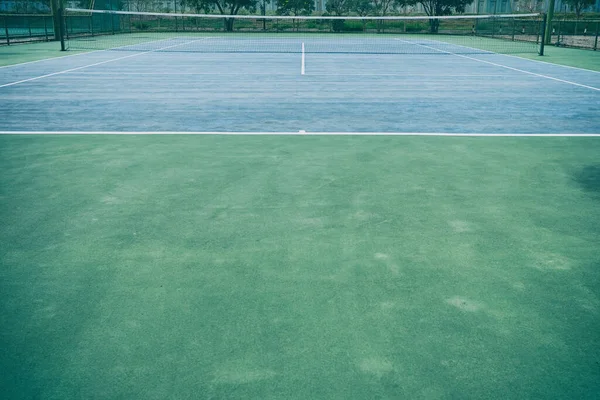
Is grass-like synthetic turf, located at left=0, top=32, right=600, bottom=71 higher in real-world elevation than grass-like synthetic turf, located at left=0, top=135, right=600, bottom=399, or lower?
higher

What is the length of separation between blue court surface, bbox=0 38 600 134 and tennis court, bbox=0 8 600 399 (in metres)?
0.17

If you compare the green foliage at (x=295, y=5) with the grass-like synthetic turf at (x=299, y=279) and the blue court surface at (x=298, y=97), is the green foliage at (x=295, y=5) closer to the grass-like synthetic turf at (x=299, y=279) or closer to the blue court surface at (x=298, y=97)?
the blue court surface at (x=298, y=97)

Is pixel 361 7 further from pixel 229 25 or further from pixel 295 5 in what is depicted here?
pixel 229 25

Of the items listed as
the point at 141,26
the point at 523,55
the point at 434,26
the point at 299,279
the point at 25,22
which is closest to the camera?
the point at 299,279

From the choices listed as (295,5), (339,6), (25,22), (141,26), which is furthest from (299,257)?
(339,6)

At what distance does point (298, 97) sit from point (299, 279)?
9.74 meters

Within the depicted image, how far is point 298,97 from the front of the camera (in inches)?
531

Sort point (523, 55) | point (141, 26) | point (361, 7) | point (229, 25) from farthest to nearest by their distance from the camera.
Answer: point (361, 7)
point (141, 26)
point (229, 25)
point (523, 55)

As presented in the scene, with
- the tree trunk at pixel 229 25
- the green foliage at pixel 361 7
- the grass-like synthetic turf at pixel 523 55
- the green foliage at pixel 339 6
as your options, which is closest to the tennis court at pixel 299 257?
the grass-like synthetic turf at pixel 523 55

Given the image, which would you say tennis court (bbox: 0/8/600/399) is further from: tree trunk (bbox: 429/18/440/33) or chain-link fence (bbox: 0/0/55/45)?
tree trunk (bbox: 429/18/440/33)

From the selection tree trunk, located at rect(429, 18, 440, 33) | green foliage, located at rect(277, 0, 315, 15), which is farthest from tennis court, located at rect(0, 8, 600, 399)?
green foliage, located at rect(277, 0, 315, 15)

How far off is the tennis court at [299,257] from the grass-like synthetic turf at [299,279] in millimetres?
18

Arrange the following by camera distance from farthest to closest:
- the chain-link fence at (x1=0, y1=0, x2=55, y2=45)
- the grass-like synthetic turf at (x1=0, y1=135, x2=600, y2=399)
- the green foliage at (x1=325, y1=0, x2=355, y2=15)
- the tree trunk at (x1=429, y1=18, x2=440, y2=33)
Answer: the green foliage at (x1=325, y1=0, x2=355, y2=15) → the tree trunk at (x1=429, y1=18, x2=440, y2=33) → the chain-link fence at (x1=0, y1=0, x2=55, y2=45) → the grass-like synthetic turf at (x1=0, y1=135, x2=600, y2=399)

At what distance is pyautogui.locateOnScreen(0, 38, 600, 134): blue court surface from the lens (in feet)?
33.4
